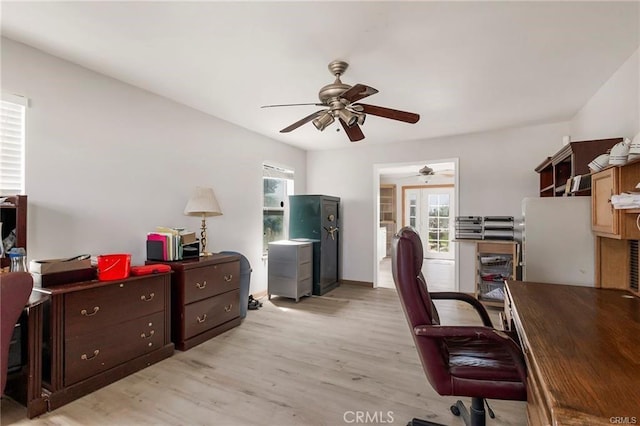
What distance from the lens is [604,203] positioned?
1.92 meters

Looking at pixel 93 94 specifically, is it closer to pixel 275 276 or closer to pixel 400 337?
pixel 275 276

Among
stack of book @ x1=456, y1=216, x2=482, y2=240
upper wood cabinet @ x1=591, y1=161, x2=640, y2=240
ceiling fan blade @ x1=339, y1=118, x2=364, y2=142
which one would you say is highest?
ceiling fan blade @ x1=339, y1=118, x2=364, y2=142

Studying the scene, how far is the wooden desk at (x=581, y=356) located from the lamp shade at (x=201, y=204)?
2.72 m

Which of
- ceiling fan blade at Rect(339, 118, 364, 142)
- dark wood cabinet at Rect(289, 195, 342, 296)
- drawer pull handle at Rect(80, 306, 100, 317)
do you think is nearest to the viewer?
drawer pull handle at Rect(80, 306, 100, 317)

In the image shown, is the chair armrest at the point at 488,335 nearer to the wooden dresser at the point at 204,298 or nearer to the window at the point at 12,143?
the wooden dresser at the point at 204,298

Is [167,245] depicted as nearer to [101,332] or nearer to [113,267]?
[113,267]

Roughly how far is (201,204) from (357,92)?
1989 millimetres

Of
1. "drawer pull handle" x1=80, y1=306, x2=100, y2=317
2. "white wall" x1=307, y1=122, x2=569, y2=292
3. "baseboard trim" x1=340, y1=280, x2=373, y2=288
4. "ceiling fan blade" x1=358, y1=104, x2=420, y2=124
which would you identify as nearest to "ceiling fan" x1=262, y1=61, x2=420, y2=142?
"ceiling fan blade" x1=358, y1=104, x2=420, y2=124

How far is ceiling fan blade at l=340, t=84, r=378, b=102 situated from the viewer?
6.39ft

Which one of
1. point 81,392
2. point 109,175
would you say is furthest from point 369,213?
point 81,392

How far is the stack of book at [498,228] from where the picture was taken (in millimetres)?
4039

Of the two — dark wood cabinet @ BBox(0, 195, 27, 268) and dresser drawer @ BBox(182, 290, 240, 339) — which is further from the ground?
dark wood cabinet @ BBox(0, 195, 27, 268)

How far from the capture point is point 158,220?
3139 millimetres

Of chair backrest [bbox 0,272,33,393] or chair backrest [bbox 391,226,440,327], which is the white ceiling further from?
chair backrest [bbox 0,272,33,393]
